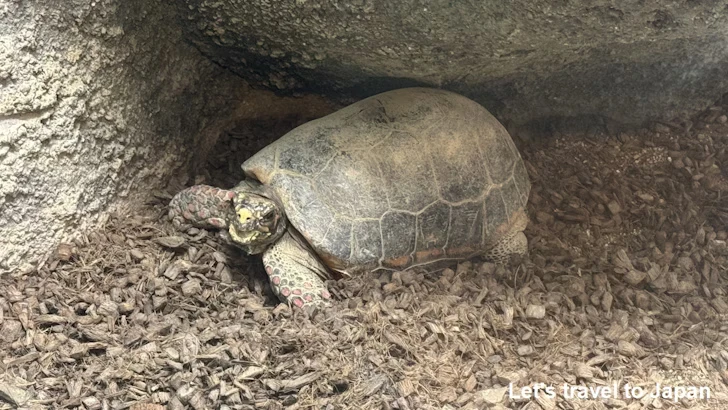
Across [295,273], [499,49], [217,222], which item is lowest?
[295,273]

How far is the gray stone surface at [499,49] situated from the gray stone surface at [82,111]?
0.93 ft

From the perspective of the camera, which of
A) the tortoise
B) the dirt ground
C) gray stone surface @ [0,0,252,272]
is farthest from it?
the tortoise

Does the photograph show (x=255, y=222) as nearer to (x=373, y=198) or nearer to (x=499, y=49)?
(x=373, y=198)

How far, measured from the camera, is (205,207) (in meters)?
2.96

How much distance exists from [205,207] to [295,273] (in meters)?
0.57

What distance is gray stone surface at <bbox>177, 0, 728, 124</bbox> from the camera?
2.41 meters

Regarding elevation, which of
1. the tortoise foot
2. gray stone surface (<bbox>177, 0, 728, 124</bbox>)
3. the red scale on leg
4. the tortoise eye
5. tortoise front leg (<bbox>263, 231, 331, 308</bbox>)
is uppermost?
gray stone surface (<bbox>177, 0, 728, 124</bbox>)

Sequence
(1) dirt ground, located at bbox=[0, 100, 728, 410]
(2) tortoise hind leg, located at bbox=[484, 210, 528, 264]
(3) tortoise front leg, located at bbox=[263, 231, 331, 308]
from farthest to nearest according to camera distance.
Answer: (2) tortoise hind leg, located at bbox=[484, 210, 528, 264] < (3) tortoise front leg, located at bbox=[263, 231, 331, 308] < (1) dirt ground, located at bbox=[0, 100, 728, 410]

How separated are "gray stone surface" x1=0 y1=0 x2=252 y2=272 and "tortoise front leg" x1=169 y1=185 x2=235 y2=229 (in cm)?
30

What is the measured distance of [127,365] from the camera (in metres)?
2.20

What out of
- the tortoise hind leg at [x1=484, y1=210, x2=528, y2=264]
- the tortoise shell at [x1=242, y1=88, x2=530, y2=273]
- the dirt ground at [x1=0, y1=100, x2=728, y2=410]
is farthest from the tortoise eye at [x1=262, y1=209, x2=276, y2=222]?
the tortoise hind leg at [x1=484, y1=210, x2=528, y2=264]

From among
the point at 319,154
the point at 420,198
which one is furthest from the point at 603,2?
the point at 319,154

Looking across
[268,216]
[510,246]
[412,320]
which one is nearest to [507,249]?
[510,246]

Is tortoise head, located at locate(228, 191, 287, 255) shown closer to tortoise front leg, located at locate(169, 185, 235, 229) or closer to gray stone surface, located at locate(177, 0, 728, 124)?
tortoise front leg, located at locate(169, 185, 235, 229)
